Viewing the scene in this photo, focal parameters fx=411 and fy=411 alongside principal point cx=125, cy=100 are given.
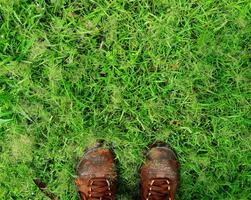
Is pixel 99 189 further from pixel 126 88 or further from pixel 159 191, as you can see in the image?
pixel 126 88

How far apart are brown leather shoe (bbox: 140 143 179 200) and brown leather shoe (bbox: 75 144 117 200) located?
0.21 metres

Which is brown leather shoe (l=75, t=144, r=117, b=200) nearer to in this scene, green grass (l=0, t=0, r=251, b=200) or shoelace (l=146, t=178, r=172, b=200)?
green grass (l=0, t=0, r=251, b=200)

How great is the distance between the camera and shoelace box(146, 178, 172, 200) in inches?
105

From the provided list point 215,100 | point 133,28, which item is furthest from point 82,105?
point 215,100

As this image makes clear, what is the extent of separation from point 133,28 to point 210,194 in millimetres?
1202

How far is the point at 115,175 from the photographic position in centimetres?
269

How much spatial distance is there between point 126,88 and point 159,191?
0.71m

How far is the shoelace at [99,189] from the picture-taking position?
267cm

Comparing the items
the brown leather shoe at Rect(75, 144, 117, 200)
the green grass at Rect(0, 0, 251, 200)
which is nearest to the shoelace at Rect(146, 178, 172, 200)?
the green grass at Rect(0, 0, 251, 200)

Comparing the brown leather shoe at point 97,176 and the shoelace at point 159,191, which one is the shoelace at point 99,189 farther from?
the shoelace at point 159,191

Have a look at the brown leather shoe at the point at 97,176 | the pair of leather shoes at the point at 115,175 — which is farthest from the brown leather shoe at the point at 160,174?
the brown leather shoe at the point at 97,176

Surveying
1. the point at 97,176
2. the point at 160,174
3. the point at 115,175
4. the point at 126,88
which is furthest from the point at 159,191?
the point at 126,88

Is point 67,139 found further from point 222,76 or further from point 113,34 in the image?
point 222,76

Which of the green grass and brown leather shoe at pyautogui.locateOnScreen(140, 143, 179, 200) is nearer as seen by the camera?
the green grass
